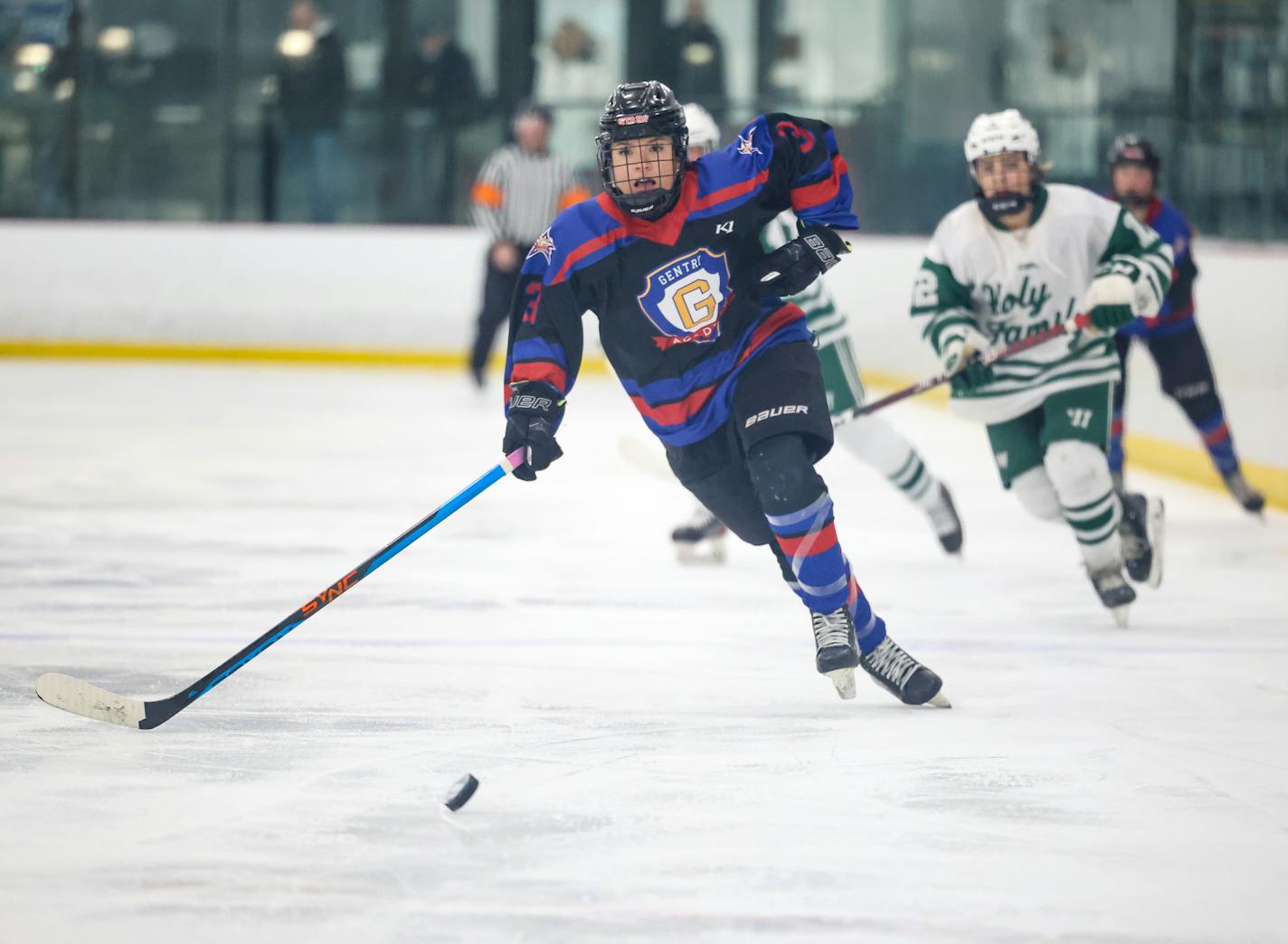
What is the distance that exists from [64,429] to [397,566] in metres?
2.95

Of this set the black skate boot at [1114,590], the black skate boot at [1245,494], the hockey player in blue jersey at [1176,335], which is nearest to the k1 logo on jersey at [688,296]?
the black skate boot at [1114,590]

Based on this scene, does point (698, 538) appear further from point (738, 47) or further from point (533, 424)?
point (738, 47)

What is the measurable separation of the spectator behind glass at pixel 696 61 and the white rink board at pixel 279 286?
124cm

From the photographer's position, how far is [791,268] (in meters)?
2.63

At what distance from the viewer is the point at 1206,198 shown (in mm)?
9453

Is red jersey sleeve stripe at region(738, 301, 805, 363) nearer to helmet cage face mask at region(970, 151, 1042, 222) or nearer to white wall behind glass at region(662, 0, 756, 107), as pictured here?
helmet cage face mask at region(970, 151, 1042, 222)

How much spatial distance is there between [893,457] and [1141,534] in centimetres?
66

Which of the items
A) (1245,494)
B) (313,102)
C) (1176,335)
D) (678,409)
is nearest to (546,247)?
(678,409)

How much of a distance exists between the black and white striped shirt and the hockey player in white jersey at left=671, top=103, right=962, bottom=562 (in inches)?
166

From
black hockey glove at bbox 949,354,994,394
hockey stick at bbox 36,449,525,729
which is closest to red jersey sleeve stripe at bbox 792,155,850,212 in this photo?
hockey stick at bbox 36,449,525,729

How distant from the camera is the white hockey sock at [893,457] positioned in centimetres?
418

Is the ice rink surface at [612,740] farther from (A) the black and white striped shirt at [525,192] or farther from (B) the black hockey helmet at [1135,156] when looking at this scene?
(A) the black and white striped shirt at [525,192]

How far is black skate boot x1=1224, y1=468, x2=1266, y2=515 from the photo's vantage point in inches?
189

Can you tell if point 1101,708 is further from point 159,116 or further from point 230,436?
point 159,116
